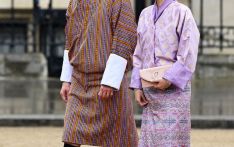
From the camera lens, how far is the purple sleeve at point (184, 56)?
15.9 feet

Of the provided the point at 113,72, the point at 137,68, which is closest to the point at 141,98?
the point at 137,68

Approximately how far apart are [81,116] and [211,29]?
40.0 feet

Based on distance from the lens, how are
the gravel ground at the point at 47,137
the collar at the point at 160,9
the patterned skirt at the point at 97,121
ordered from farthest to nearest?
the gravel ground at the point at 47,137 < the patterned skirt at the point at 97,121 < the collar at the point at 160,9

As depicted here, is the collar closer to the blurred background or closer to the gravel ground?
Answer: the gravel ground

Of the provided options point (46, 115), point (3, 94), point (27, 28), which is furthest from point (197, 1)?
point (46, 115)

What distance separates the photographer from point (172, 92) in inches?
194

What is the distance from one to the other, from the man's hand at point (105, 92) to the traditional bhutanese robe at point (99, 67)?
0.16ft

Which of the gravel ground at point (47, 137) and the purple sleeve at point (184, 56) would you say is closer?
the purple sleeve at point (184, 56)

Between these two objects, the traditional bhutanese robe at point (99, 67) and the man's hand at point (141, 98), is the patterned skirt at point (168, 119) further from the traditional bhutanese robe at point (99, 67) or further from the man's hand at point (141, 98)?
the traditional bhutanese robe at point (99, 67)

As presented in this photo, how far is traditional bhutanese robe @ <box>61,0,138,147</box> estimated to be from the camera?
17.3ft

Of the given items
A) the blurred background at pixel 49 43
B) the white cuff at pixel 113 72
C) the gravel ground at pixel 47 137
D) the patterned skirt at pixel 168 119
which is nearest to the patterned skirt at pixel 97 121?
the white cuff at pixel 113 72

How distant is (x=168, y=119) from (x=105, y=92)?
0.52m

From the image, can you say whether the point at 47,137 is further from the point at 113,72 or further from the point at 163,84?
the point at 163,84

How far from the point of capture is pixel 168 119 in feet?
16.1
